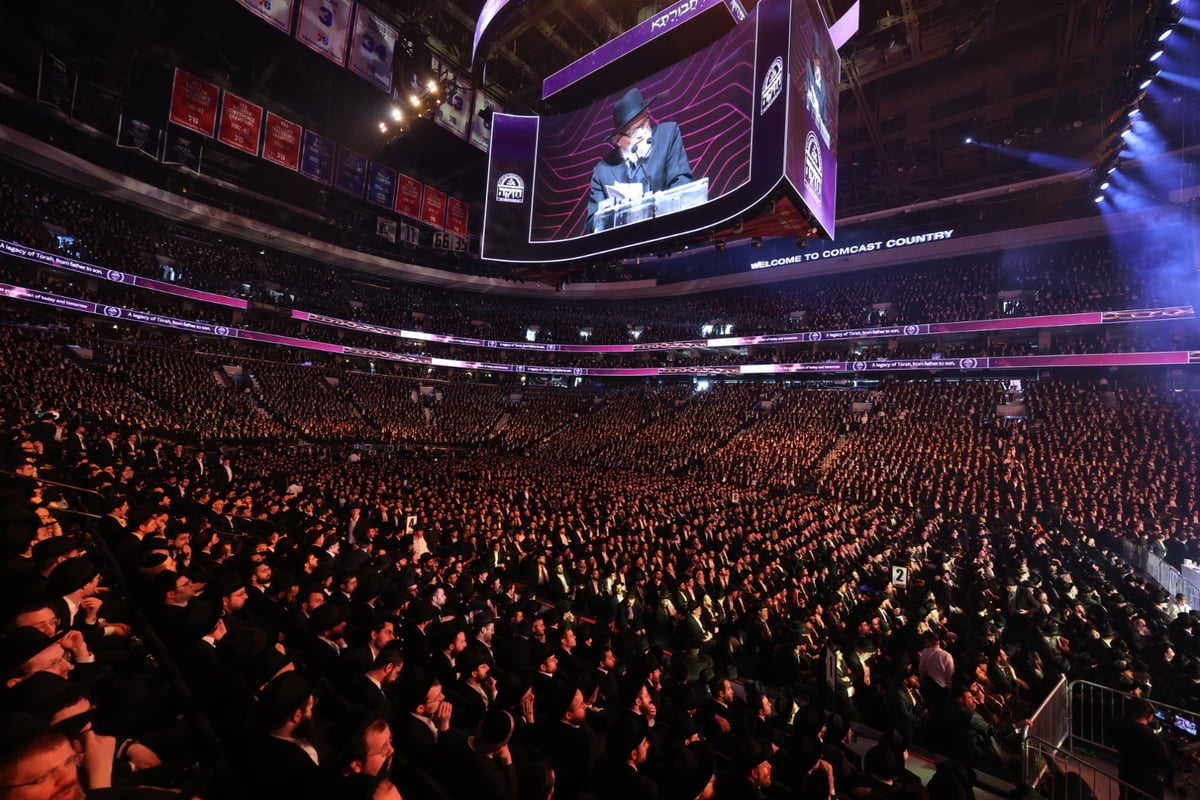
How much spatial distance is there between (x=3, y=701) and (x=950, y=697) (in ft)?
25.6

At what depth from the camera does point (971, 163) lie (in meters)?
29.6

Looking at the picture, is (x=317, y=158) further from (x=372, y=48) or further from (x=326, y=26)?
(x=326, y=26)

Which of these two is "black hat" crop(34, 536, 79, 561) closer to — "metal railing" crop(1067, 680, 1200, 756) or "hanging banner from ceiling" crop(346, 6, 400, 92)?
"metal railing" crop(1067, 680, 1200, 756)

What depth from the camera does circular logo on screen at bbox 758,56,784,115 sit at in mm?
12668

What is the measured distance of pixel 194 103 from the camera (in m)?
22.4

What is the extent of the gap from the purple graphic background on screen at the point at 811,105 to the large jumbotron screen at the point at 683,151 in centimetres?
4

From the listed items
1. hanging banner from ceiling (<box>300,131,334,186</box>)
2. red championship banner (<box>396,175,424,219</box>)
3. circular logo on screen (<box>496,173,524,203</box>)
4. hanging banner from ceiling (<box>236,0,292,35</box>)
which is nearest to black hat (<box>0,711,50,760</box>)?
circular logo on screen (<box>496,173,524,203</box>)

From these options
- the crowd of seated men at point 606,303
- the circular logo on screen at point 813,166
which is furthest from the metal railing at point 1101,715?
the crowd of seated men at point 606,303

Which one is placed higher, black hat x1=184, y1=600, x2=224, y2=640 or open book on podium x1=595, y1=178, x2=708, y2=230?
open book on podium x1=595, y1=178, x2=708, y2=230

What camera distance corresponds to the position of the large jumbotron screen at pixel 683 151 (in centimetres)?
1302

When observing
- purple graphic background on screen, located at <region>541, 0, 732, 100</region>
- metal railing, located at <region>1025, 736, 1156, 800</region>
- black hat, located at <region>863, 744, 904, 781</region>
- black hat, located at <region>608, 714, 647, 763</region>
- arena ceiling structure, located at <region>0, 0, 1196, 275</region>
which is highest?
arena ceiling structure, located at <region>0, 0, 1196, 275</region>

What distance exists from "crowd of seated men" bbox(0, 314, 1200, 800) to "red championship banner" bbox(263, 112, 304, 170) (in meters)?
13.1

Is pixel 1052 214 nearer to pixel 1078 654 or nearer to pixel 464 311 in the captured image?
pixel 1078 654

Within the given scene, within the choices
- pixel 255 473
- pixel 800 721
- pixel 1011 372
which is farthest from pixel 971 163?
pixel 255 473
